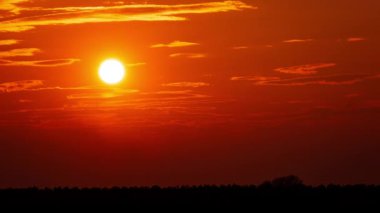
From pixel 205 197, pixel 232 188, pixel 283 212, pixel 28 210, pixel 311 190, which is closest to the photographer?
pixel 283 212

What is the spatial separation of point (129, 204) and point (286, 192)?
48.8 feet

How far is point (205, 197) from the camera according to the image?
73500 mm

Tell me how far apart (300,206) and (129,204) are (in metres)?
10.3

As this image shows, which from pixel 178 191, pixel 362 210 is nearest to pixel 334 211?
pixel 362 210

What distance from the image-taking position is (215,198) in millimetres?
71625

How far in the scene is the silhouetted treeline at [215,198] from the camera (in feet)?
212

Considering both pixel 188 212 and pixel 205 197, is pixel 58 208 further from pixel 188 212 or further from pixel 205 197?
pixel 205 197

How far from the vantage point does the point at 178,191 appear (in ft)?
276

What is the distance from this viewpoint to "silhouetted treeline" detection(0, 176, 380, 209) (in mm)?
64625

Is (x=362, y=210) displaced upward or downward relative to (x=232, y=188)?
downward

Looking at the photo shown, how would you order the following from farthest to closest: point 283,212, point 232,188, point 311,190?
point 232,188 → point 311,190 → point 283,212

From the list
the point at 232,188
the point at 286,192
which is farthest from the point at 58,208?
the point at 232,188

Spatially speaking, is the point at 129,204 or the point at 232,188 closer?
the point at 129,204

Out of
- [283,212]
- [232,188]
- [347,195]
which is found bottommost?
[283,212]
